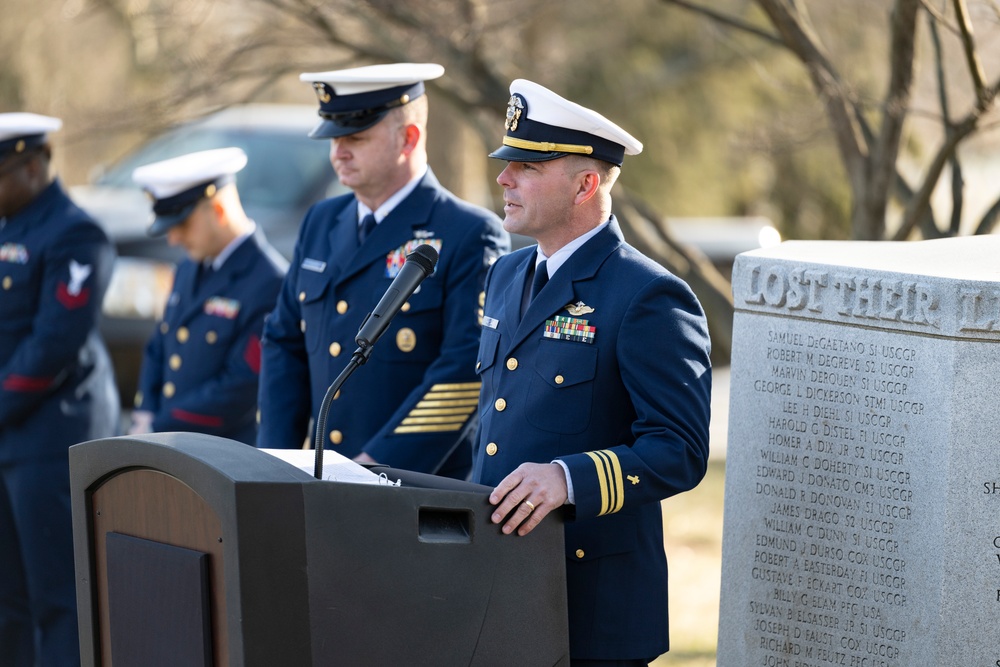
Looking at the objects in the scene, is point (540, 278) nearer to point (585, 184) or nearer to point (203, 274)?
point (585, 184)

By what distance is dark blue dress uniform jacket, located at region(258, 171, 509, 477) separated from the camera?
13.0ft

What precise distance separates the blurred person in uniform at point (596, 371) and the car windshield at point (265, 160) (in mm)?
5926

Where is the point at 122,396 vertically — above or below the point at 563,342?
Answer: below

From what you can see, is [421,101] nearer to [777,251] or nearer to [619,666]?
[777,251]

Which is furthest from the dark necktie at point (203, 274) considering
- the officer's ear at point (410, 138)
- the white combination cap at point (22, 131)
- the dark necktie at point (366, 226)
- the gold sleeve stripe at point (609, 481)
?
the gold sleeve stripe at point (609, 481)

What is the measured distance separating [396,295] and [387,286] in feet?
4.36

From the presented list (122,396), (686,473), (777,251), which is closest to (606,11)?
(122,396)

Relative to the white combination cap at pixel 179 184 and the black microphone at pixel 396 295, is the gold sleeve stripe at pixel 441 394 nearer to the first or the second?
the black microphone at pixel 396 295

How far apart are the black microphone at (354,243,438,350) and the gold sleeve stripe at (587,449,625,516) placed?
0.51 m

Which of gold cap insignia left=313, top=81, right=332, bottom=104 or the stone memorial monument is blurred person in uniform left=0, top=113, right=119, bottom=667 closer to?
gold cap insignia left=313, top=81, right=332, bottom=104

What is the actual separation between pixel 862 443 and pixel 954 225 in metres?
2.07

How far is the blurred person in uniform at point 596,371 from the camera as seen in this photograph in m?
3.03

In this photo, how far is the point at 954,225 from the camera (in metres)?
5.14

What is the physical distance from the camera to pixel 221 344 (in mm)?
5223
